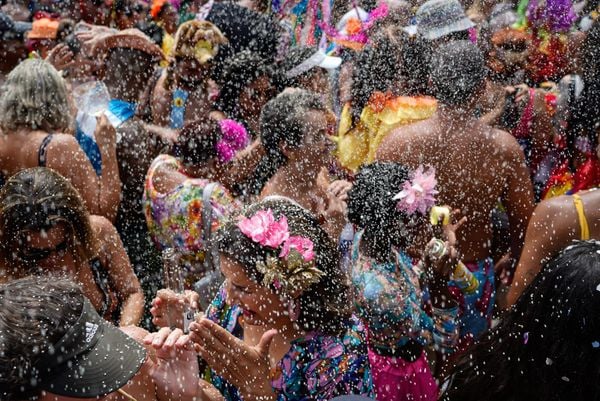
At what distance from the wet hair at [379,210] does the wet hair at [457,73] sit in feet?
2.12

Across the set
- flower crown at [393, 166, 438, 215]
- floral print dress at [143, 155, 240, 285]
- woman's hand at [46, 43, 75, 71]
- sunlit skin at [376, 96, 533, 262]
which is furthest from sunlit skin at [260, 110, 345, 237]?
woman's hand at [46, 43, 75, 71]

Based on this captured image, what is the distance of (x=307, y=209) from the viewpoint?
12.0 ft

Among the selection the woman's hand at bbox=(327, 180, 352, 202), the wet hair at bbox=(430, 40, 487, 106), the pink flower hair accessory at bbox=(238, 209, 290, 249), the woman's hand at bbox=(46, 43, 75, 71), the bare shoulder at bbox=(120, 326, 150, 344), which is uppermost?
the wet hair at bbox=(430, 40, 487, 106)

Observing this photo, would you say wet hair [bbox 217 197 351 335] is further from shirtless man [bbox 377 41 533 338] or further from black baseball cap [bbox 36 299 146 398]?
shirtless man [bbox 377 41 533 338]

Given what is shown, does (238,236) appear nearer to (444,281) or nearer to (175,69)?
(444,281)

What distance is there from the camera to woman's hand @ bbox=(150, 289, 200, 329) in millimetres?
2580

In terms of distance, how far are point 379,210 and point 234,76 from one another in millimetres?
2048

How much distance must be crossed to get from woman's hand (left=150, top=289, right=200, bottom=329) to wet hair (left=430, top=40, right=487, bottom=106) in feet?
5.98

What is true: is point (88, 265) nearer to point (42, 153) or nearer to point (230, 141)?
point (42, 153)

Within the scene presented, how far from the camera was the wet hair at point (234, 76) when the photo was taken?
4.79 m

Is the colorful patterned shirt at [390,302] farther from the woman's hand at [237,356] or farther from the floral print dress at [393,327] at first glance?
the woman's hand at [237,356]

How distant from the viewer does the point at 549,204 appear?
2818 millimetres

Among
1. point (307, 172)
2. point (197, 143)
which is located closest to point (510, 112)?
point (307, 172)

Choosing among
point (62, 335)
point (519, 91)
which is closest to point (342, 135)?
point (519, 91)
